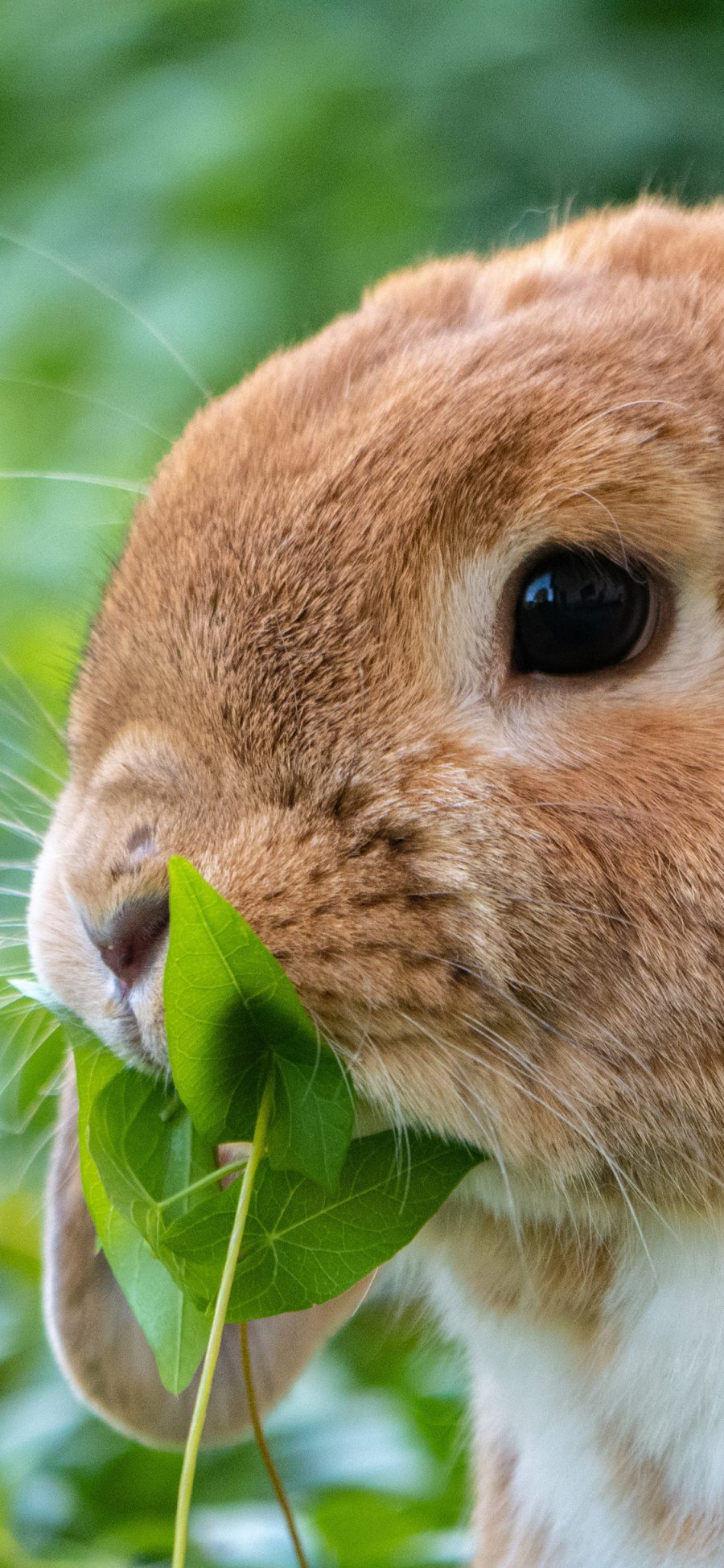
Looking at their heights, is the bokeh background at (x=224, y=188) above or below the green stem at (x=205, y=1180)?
above

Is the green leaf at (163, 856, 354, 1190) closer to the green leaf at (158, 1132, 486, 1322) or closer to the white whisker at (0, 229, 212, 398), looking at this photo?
the green leaf at (158, 1132, 486, 1322)

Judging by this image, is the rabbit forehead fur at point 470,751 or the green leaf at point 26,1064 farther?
the green leaf at point 26,1064

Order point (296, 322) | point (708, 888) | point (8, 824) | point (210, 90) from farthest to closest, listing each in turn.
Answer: point (210, 90) < point (296, 322) < point (8, 824) < point (708, 888)

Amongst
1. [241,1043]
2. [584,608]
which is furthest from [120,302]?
[241,1043]

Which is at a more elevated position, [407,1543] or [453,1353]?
[453,1353]

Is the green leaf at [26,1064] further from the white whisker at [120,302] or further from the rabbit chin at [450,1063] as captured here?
the white whisker at [120,302]

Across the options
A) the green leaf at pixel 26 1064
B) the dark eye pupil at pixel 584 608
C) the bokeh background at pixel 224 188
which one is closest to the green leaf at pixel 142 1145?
the green leaf at pixel 26 1064

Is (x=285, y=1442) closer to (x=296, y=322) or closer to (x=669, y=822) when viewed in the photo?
(x=669, y=822)

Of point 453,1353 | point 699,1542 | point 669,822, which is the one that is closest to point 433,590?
point 669,822
